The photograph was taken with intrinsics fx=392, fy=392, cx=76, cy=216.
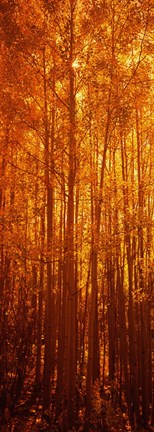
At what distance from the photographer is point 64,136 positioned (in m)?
5.82

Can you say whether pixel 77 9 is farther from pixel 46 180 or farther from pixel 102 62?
pixel 46 180

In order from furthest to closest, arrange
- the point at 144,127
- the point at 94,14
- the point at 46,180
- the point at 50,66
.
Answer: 1. the point at 144,127
2. the point at 50,66
3. the point at 46,180
4. the point at 94,14

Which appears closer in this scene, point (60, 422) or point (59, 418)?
point (60, 422)

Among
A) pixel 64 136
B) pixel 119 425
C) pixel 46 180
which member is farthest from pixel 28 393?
pixel 64 136

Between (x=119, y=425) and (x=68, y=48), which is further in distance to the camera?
(x=119, y=425)

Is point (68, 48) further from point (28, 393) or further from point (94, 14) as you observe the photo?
point (28, 393)

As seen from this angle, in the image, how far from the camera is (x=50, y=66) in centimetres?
638

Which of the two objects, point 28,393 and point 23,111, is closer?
point 23,111

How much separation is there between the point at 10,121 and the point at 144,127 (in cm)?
326

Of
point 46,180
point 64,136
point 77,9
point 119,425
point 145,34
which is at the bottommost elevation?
point 119,425

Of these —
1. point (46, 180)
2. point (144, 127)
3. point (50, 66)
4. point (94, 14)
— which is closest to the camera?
point (94, 14)

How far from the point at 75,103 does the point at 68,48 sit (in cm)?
A: 77

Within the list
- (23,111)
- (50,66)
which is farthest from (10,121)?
(50,66)

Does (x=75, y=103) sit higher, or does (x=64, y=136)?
(x=75, y=103)
